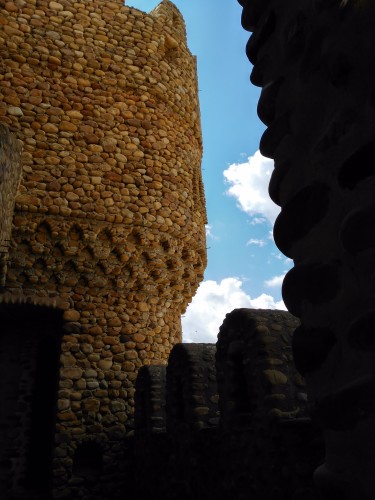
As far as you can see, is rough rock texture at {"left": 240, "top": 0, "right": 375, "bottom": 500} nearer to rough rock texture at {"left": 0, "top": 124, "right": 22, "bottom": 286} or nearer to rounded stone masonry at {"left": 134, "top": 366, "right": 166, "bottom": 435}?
rounded stone masonry at {"left": 134, "top": 366, "right": 166, "bottom": 435}

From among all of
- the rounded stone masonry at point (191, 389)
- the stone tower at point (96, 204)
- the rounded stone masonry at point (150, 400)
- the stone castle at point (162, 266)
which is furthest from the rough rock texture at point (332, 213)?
the stone tower at point (96, 204)

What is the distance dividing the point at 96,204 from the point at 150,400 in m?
3.15

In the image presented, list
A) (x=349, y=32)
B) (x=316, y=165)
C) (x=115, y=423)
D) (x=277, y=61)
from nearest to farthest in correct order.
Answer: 1. (x=349, y=32)
2. (x=316, y=165)
3. (x=277, y=61)
4. (x=115, y=423)

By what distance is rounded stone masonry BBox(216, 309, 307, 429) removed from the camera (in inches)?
139

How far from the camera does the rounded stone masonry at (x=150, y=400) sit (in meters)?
6.02

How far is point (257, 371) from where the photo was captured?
3713mm

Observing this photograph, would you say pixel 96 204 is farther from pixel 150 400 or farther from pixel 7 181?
pixel 150 400

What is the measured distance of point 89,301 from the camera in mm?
7035

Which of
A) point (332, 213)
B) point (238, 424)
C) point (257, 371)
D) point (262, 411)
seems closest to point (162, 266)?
point (238, 424)

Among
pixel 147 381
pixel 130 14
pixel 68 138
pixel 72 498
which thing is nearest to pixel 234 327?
pixel 147 381

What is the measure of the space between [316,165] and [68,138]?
679 cm

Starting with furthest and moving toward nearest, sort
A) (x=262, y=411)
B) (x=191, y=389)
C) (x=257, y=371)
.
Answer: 1. (x=191, y=389)
2. (x=257, y=371)
3. (x=262, y=411)

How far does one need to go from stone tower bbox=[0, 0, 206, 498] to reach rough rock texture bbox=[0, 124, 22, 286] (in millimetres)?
141

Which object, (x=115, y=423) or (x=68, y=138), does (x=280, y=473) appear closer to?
(x=115, y=423)
